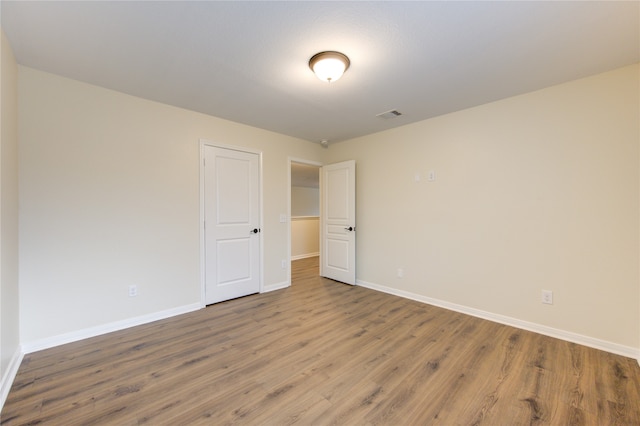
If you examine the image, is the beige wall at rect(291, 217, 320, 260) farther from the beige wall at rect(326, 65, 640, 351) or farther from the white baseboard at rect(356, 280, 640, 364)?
the white baseboard at rect(356, 280, 640, 364)

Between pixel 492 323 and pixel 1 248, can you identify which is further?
pixel 492 323

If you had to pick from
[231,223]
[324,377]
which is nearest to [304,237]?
[231,223]

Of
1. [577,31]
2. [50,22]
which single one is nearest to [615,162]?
[577,31]

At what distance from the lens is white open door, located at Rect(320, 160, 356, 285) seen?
4234mm

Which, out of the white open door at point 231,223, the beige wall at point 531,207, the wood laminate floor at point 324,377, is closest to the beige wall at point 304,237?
the white open door at point 231,223

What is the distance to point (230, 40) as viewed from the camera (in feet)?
6.09

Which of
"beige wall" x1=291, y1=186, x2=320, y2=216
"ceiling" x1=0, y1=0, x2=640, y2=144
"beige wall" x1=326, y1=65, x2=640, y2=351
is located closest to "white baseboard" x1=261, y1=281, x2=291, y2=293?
"beige wall" x1=326, y1=65, x2=640, y2=351

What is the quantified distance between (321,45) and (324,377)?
2.45 metres

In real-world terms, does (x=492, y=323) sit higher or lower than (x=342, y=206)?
lower

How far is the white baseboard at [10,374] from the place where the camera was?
164 centimetres

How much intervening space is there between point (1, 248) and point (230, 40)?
6.92 ft

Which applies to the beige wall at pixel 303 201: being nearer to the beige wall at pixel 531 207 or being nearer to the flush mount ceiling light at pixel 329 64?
the beige wall at pixel 531 207

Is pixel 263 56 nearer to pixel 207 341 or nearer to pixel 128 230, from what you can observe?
pixel 128 230

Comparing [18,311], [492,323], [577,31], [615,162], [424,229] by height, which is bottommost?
[492,323]
